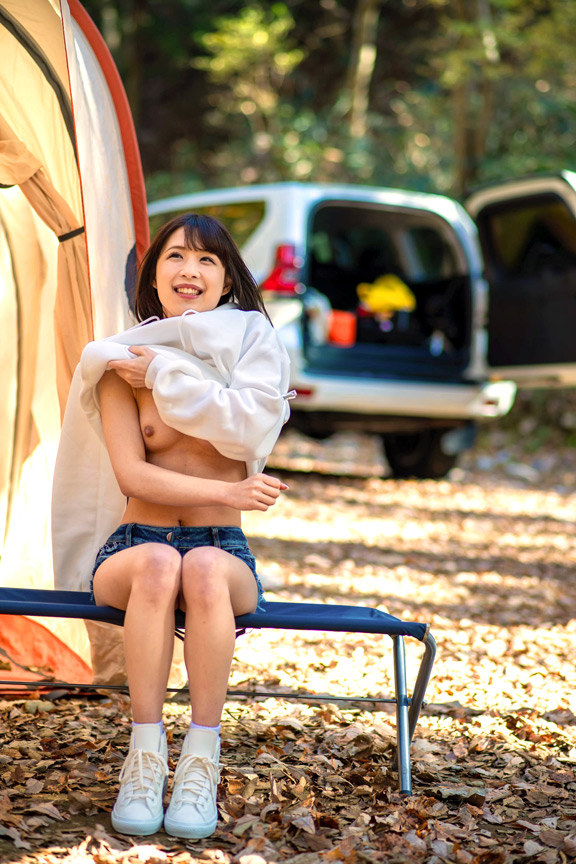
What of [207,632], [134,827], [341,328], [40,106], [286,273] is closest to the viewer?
[134,827]

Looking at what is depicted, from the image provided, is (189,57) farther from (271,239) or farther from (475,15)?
(271,239)

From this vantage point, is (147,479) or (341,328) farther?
(341,328)

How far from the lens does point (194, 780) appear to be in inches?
84.0

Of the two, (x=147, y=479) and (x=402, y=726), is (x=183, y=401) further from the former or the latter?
(x=402, y=726)

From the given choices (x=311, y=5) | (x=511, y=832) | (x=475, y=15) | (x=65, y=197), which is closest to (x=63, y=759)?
(x=511, y=832)

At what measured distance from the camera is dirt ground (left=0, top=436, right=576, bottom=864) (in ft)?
7.05

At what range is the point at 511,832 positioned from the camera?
90.0 inches

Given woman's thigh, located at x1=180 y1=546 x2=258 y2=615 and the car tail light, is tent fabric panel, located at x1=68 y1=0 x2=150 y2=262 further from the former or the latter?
the car tail light

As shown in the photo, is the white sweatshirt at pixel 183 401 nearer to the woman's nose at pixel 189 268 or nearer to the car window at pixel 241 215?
the woman's nose at pixel 189 268

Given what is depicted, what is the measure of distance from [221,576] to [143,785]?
45cm

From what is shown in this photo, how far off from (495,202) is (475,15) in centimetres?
596

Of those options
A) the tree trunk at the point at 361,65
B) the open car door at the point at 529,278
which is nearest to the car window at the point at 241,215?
the open car door at the point at 529,278

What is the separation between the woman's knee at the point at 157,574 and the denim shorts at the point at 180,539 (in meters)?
0.13

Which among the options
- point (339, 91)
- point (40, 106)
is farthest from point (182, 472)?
point (339, 91)
